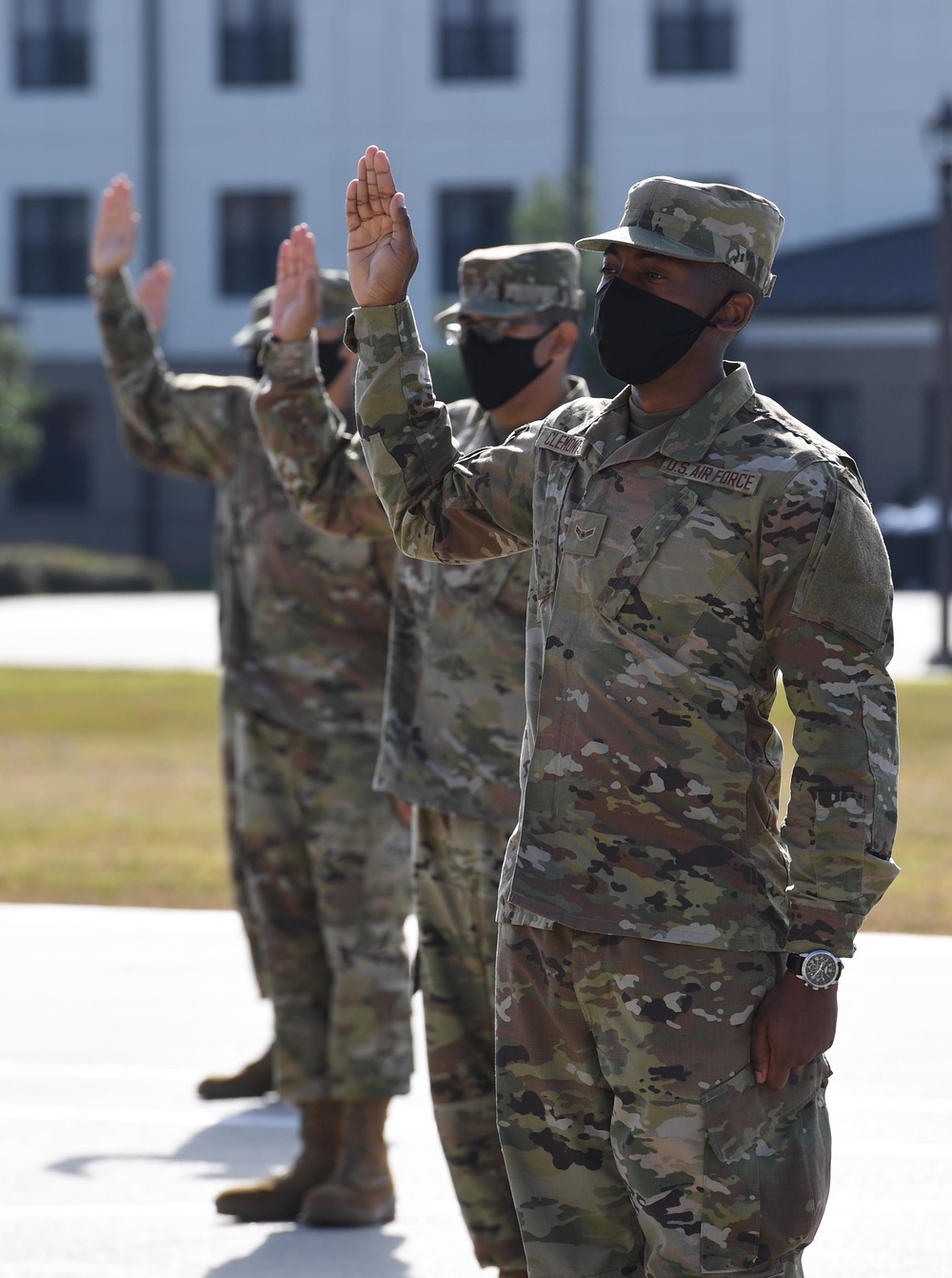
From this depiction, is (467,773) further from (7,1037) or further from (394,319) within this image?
(7,1037)

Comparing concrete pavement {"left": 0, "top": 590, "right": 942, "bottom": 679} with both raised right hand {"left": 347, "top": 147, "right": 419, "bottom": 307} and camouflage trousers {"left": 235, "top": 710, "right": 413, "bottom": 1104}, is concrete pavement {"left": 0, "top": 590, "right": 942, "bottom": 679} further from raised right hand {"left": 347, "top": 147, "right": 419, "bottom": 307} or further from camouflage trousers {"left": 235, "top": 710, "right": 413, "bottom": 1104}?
raised right hand {"left": 347, "top": 147, "right": 419, "bottom": 307}

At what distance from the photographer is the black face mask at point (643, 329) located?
10.0 feet

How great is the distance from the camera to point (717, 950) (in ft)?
9.77

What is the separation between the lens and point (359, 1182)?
15.4ft

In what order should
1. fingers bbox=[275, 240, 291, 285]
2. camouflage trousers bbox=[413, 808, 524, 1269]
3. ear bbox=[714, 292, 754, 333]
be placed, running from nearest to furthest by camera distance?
ear bbox=[714, 292, 754, 333] → camouflage trousers bbox=[413, 808, 524, 1269] → fingers bbox=[275, 240, 291, 285]

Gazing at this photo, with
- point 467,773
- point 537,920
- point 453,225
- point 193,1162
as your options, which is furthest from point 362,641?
point 453,225

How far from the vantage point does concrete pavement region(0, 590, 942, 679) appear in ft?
59.7

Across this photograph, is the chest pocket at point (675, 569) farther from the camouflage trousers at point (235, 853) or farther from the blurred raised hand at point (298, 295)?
the camouflage trousers at point (235, 853)

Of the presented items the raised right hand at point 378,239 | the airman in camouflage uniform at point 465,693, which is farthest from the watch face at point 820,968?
the raised right hand at point 378,239

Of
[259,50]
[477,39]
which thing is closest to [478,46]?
[477,39]

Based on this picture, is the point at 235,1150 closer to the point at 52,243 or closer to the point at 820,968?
the point at 820,968

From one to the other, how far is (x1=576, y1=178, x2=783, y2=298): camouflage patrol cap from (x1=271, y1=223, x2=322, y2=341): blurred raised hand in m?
1.14

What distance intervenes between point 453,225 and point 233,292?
4121 mm

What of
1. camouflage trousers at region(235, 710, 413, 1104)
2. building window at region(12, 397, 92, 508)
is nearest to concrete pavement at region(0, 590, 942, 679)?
building window at region(12, 397, 92, 508)
